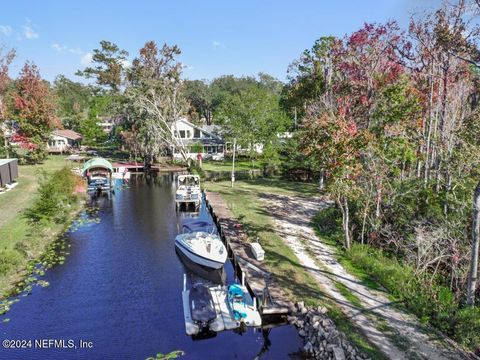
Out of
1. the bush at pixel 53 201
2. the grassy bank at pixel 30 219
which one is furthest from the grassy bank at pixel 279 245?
the bush at pixel 53 201

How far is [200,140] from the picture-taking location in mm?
75750

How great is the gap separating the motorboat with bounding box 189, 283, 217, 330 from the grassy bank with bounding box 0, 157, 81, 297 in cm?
1028

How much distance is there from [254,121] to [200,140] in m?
18.7

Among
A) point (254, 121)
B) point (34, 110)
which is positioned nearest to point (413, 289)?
point (254, 121)

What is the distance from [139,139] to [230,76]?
7965cm

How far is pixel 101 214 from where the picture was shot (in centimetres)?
3638

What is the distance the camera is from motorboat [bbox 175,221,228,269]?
23.0m

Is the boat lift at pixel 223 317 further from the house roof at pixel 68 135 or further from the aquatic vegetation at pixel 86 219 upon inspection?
the house roof at pixel 68 135

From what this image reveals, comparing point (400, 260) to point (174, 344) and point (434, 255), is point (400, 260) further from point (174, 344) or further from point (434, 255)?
point (174, 344)

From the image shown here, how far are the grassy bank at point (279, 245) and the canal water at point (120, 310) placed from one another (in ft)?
7.12

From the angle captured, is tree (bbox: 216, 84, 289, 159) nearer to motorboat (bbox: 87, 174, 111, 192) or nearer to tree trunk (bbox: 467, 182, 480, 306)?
motorboat (bbox: 87, 174, 111, 192)

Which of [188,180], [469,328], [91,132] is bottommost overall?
[469,328]

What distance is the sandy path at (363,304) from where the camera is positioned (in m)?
14.9

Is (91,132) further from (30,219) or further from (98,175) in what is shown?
(30,219)
